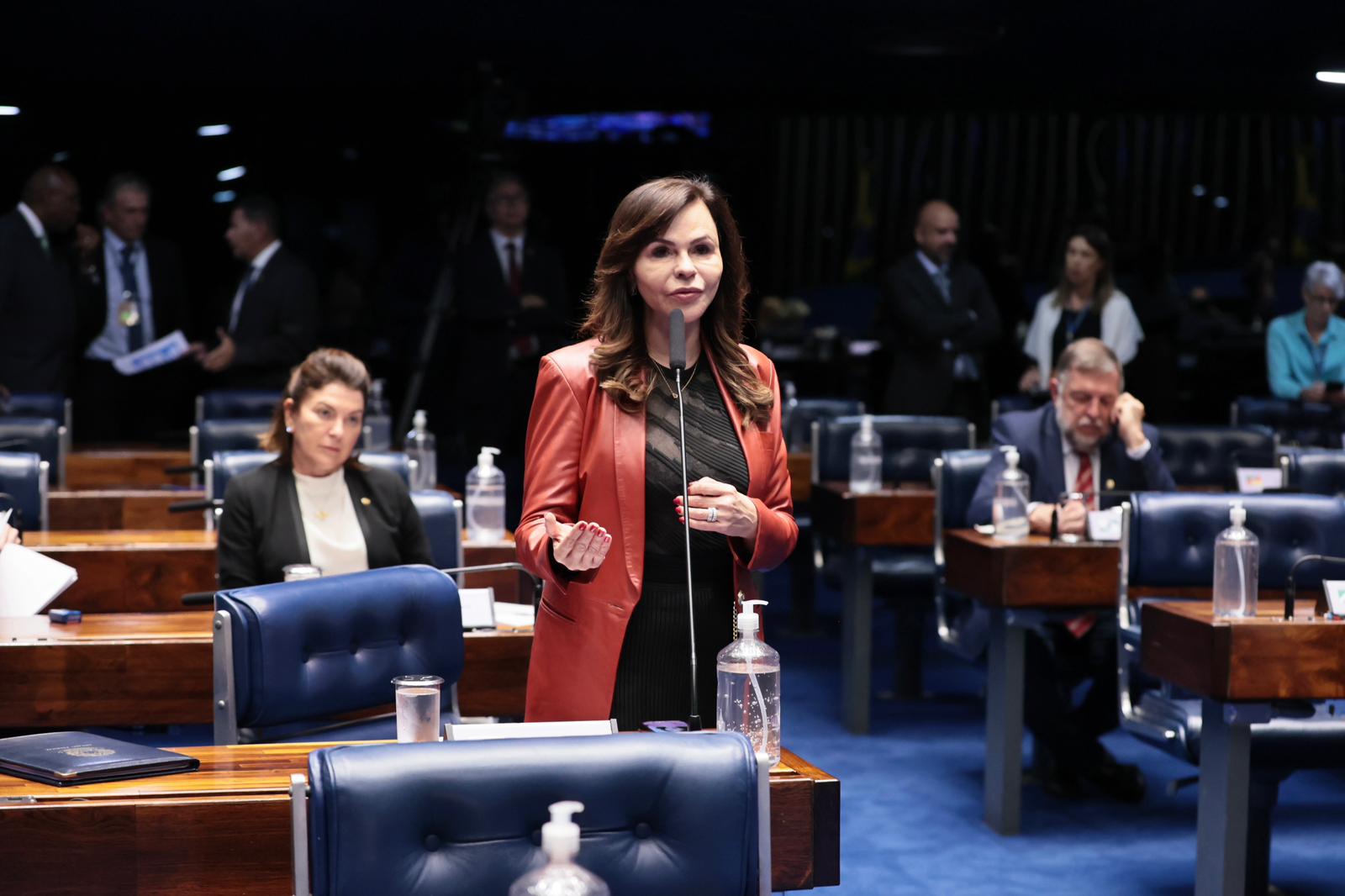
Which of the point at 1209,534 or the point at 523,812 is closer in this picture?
the point at 523,812

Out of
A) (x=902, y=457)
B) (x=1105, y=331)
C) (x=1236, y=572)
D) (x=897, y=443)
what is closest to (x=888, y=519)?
(x=902, y=457)

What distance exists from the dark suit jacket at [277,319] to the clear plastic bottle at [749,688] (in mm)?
5607

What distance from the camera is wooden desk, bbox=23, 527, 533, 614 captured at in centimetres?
452

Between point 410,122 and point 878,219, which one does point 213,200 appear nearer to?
point 410,122

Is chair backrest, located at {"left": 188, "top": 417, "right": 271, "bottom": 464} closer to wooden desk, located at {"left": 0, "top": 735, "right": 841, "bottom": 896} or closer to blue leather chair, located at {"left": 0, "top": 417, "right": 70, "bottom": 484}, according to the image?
blue leather chair, located at {"left": 0, "top": 417, "right": 70, "bottom": 484}

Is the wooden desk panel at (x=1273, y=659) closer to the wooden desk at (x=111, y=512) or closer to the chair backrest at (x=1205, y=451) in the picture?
the chair backrest at (x=1205, y=451)

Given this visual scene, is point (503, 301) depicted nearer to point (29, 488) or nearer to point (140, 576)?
point (29, 488)

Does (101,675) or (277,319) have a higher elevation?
(277,319)

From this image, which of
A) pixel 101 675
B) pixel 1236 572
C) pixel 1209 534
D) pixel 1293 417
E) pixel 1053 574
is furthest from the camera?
pixel 1293 417

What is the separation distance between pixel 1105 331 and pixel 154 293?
14.3ft

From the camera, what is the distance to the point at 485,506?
16.1ft

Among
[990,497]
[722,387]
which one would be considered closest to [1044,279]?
[990,497]

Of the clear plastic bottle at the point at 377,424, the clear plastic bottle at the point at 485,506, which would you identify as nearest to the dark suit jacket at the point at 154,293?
the clear plastic bottle at the point at 377,424

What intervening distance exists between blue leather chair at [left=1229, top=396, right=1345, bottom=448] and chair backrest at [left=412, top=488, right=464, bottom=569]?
14.8 ft
